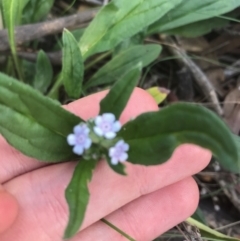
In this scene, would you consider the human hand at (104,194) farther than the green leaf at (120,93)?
Yes

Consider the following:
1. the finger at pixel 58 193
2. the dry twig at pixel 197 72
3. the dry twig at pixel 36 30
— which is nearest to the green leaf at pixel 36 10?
the dry twig at pixel 36 30

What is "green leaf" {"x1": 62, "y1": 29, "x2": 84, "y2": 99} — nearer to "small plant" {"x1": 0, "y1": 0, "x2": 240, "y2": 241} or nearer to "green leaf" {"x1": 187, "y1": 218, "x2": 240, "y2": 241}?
"small plant" {"x1": 0, "y1": 0, "x2": 240, "y2": 241}

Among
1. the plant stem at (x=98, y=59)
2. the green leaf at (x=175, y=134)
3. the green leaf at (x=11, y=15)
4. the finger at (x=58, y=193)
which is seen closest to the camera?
the green leaf at (x=175, y=134)

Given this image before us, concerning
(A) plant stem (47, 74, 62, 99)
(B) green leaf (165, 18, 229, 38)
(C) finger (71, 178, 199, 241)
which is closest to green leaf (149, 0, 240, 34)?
(B) green leaf (165, 18, 229, 38)

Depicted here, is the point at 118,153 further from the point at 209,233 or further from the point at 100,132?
the point at 209,233

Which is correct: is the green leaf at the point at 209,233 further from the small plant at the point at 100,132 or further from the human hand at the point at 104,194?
the small plant at the point at 100,132

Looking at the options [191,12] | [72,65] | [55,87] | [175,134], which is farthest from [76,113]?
[191,12]
